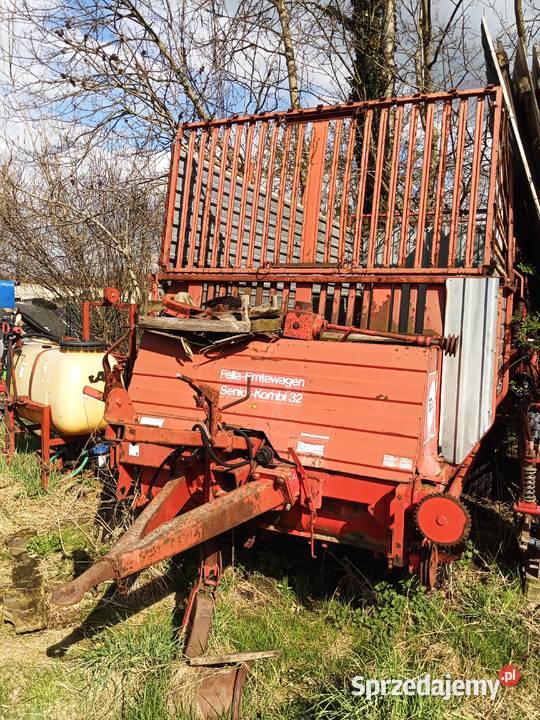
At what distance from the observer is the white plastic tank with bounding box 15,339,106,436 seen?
232 inches

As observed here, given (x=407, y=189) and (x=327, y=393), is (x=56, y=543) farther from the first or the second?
(x=407, y=189)

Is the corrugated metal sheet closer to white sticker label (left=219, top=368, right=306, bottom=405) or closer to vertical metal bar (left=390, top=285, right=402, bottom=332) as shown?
vertical metal bar (left=390, top=285, right=402, bottom=332)

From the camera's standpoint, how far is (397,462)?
10.7 feet

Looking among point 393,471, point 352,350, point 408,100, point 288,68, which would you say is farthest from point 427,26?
point 393,471

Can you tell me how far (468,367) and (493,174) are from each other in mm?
1290

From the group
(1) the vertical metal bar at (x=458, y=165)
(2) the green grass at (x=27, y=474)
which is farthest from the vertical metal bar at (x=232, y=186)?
(2) the green grass at (x=27, y=474)

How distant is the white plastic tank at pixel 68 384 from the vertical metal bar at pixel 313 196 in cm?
261

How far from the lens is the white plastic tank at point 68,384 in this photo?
589cm

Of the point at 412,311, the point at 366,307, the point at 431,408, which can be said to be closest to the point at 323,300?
the point at 366,307

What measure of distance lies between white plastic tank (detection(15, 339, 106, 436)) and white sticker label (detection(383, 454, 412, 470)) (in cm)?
345

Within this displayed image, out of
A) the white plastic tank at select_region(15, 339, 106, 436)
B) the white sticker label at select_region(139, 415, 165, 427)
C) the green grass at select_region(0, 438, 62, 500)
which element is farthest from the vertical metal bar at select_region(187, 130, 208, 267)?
the green grass at select_region(0, 438, 62, 500)

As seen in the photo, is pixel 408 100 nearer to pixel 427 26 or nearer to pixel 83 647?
pixel 83 647

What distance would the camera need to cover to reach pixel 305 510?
11.6 ft

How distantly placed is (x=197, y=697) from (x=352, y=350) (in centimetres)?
218
